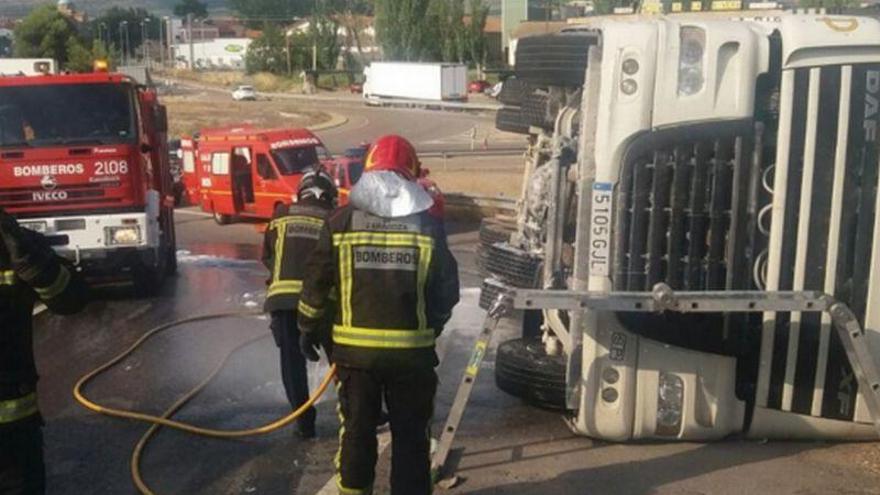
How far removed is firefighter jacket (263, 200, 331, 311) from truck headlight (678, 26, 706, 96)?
7.46 feet

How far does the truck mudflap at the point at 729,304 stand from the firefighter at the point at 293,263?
1.68 meters

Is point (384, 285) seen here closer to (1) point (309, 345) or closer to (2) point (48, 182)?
(1) point (309, 345)

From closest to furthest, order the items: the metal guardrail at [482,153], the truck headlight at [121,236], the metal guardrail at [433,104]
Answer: the truck headlight at [121,236] → the metal guardrail at [482,153] → the metal guardrail at [433,104]

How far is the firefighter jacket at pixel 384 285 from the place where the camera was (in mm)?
4918

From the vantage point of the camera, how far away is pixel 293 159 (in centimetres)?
2198

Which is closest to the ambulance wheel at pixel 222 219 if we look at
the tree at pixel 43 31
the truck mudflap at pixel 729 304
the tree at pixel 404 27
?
the tree at pixel 43 31

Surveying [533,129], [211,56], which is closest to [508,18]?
[211,56]

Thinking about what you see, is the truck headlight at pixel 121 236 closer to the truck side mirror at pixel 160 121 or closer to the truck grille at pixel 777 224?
the truck side mirror at pixel 160 121

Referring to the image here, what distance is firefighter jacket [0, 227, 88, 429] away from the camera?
14.9 ft

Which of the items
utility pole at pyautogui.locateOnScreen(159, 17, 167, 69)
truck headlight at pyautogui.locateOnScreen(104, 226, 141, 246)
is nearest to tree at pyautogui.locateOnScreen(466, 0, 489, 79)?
utility pole at pyautogui.locateOnScreen(159, 17, 167, 69)

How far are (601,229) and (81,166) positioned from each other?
7.55 m

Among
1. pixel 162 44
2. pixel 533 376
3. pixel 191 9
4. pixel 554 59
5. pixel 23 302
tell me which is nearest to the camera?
pixel 23 302

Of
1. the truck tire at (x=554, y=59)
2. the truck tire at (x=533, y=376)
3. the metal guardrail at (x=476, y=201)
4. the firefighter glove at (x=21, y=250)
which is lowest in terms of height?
the metal guardrail at (x=476, y=201)

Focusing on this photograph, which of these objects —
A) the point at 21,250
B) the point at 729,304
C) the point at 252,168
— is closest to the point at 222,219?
the point at 252,168
